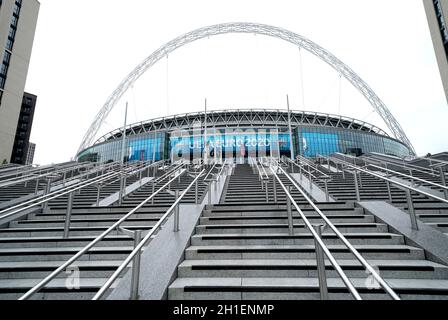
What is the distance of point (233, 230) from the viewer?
4.31m

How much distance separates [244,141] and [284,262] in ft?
131

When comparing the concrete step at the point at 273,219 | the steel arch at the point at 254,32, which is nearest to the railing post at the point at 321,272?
the concrete step at the point at 273,219

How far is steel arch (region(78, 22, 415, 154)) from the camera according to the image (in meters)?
44.9

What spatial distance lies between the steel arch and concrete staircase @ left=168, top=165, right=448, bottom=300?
4626 centimetres

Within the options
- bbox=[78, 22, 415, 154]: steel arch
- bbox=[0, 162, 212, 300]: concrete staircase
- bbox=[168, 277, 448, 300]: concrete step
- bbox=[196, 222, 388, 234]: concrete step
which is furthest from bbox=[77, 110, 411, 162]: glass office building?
bbox=[168, 277, 448, 300]: concrete step

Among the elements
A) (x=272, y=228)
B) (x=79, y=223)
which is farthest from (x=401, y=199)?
(x=79, y=223)

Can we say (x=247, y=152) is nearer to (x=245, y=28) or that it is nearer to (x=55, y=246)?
(x=245, y=28)

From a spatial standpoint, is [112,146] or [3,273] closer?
[3,273]

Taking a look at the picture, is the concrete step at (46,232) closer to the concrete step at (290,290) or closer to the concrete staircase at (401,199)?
the concrete step at (290,290)

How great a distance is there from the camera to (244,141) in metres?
42.7
